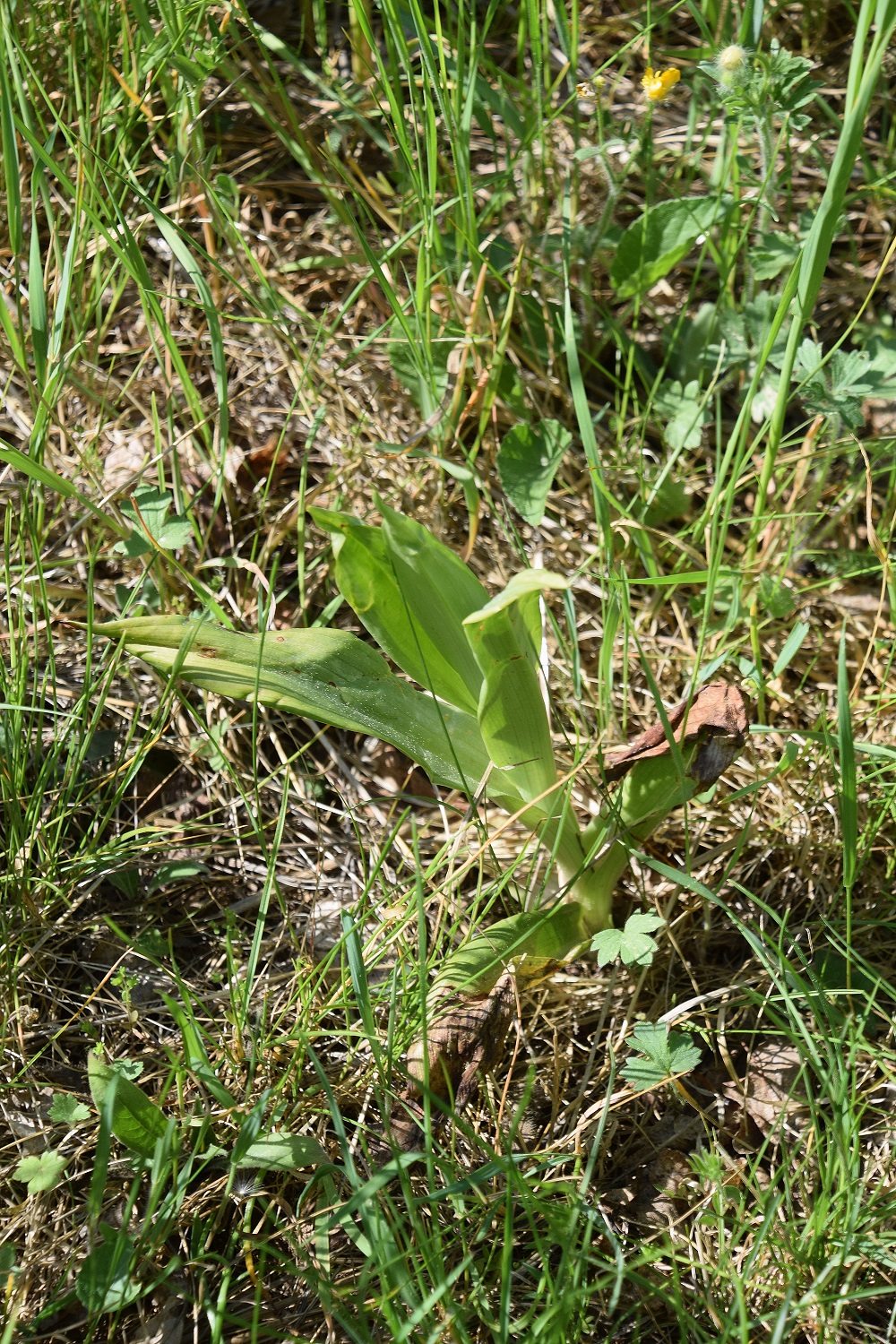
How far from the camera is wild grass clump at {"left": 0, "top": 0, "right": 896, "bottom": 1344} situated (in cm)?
128

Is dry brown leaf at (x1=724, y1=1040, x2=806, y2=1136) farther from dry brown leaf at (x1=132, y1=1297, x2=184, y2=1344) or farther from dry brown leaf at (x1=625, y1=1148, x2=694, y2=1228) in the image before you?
dry brown leaf at (x1=132, y1=1297, x2=184, y2=1344)

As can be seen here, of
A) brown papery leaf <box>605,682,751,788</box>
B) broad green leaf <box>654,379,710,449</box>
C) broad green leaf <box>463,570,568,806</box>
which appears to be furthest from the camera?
broad green leaf <box>654,379,710,449</box>

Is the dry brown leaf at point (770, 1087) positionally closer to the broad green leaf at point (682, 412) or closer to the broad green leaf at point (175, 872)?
the broad green leaf at point (175, 872)

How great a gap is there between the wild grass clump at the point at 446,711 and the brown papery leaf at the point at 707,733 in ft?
0.04

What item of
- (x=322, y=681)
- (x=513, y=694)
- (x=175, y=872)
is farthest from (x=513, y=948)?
(x=175, y=872)

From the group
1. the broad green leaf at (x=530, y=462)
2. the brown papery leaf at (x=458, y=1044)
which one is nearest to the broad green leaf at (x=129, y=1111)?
the brown papery leaf at (x=458, y=1044)

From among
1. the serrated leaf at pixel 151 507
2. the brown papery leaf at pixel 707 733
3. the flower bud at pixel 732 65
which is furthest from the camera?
the serrated leaf at pixel 151 507

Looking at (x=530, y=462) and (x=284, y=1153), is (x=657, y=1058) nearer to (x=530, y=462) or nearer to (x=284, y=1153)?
(x=284, y=1153)

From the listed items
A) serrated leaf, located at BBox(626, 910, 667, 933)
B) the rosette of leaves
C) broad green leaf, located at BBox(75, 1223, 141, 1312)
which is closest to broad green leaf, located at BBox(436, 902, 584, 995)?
the rosette of leaves

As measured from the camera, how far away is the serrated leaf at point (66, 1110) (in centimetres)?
137

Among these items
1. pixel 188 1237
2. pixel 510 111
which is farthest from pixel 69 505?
pixel 188 1237

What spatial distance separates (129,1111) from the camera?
1.28 m

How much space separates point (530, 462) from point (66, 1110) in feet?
4.30

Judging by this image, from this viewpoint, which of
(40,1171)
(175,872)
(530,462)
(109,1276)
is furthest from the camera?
(530,462)
